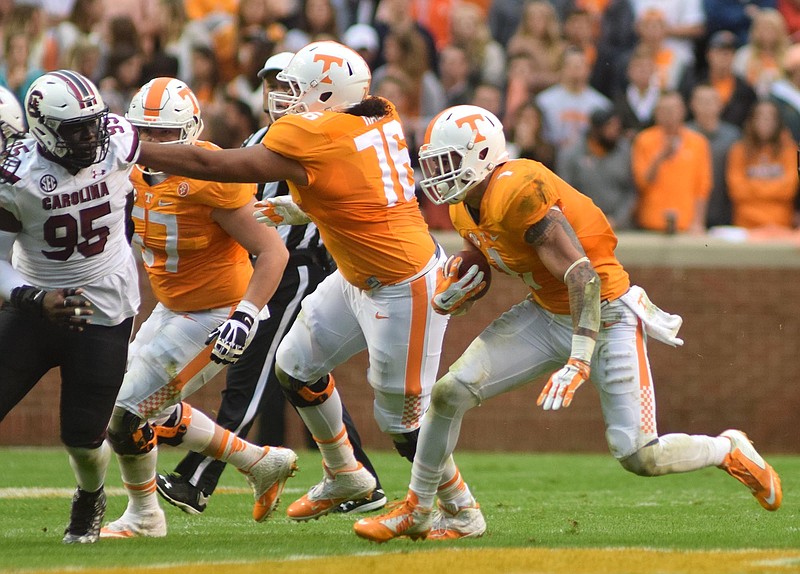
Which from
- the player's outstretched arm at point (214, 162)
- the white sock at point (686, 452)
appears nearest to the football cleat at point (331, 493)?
the white sock at point (686, 452)

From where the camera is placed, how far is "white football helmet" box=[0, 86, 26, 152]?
23.2 ft

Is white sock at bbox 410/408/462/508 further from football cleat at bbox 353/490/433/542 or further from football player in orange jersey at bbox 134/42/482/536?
football player in orange jersey at bbox 134/42/482/536

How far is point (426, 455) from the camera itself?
19.3ft

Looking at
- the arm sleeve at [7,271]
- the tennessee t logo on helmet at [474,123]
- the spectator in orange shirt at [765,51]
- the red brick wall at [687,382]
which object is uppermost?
the tennessee t logo on helmet at [474,123]

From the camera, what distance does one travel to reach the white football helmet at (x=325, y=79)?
6.26 metres

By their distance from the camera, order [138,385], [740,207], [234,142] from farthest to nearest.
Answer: [740,207], [234,142], [138,385]

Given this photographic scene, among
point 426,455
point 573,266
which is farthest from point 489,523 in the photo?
point 573,266

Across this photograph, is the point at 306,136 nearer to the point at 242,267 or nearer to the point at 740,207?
the point at 242,267

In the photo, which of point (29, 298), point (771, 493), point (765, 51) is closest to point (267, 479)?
point (29, 298)

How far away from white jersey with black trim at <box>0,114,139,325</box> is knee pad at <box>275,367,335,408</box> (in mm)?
888

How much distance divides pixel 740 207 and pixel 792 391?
1.56 metres

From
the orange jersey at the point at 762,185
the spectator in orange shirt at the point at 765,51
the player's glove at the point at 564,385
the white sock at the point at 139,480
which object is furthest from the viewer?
the spectator in orange shirt at the point at 765,51

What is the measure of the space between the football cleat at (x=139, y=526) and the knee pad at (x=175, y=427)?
37 cm

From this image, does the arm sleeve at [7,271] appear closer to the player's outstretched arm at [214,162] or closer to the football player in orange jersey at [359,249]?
the player's outstretched arm at [214,162]
